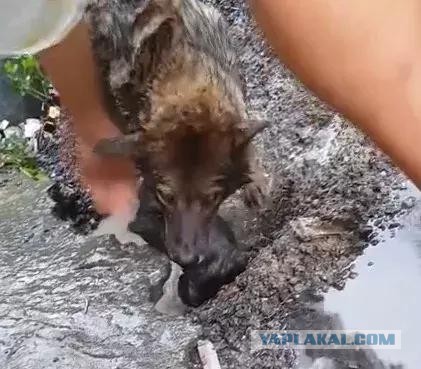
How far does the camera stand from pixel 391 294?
796 millimetres

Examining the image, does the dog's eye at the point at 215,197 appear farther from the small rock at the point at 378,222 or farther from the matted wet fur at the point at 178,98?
the small rock at the point at 378,222

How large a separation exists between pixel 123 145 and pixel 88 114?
0.13 feet

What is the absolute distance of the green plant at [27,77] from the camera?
793 mm

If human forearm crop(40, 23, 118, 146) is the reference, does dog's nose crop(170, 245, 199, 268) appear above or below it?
below

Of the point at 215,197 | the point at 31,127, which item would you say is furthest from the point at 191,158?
the point at 31,127

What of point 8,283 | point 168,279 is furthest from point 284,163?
point 8,283

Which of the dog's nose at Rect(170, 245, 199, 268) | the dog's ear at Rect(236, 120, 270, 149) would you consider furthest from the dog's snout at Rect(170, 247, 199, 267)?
the dog's ear at Rect(236, 120, 270, 149)

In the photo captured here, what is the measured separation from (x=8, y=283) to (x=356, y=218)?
303 mm

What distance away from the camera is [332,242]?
2.64ft

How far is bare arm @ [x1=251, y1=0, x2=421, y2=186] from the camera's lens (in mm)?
753

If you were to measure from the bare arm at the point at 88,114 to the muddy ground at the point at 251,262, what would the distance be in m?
0.03

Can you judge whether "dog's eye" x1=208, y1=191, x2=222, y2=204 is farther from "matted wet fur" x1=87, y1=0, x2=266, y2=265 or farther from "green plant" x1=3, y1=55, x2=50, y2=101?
"green plant" x1=3, y1=55, x2=50, y2=101

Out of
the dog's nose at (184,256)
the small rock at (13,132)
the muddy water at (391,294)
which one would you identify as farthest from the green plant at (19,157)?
the muddy water at (391,294)

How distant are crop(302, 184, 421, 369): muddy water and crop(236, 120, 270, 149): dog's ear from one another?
0.45ft
